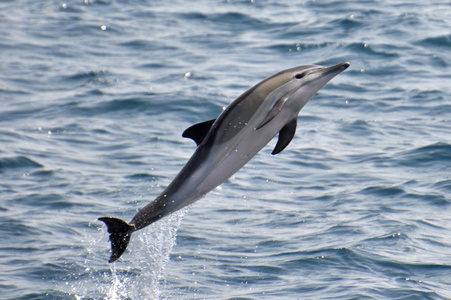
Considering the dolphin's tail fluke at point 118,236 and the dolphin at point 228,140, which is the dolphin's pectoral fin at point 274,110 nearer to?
the dolphin at point 228,140

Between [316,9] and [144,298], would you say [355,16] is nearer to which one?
[316,9]

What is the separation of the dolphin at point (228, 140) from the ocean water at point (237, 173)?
9.68ft

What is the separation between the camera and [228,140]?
5594 millimetres

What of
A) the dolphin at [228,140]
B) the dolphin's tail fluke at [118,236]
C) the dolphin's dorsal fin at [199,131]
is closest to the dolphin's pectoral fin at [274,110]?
the dolphin at [228,140]

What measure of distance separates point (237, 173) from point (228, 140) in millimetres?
6719

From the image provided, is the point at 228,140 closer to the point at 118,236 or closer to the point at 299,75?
the point at 299,75

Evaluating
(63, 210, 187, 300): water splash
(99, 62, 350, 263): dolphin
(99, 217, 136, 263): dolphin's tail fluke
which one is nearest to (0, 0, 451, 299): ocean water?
(63, 210, 187, 300): water splash

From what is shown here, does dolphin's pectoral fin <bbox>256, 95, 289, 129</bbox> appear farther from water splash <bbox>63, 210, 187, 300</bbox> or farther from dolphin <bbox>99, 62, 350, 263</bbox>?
water splash <bbox>63, 210, 187, 300</bbox>

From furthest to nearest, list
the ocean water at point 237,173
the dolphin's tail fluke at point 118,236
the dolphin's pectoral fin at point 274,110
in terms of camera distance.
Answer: the ocean water at point 237,173
the dolphin's tail fluke at point 118,236
the dolphin's pectoral fin at point 274,110

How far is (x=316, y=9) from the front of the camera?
904 inches

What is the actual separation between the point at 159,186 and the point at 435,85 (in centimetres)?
695

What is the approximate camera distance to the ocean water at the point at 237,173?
28.9ft

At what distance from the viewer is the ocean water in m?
A: 8.82

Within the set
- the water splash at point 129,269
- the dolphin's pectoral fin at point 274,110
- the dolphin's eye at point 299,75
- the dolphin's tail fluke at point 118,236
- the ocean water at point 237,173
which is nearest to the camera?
the dolphin's pectoral fin at point 274,110
